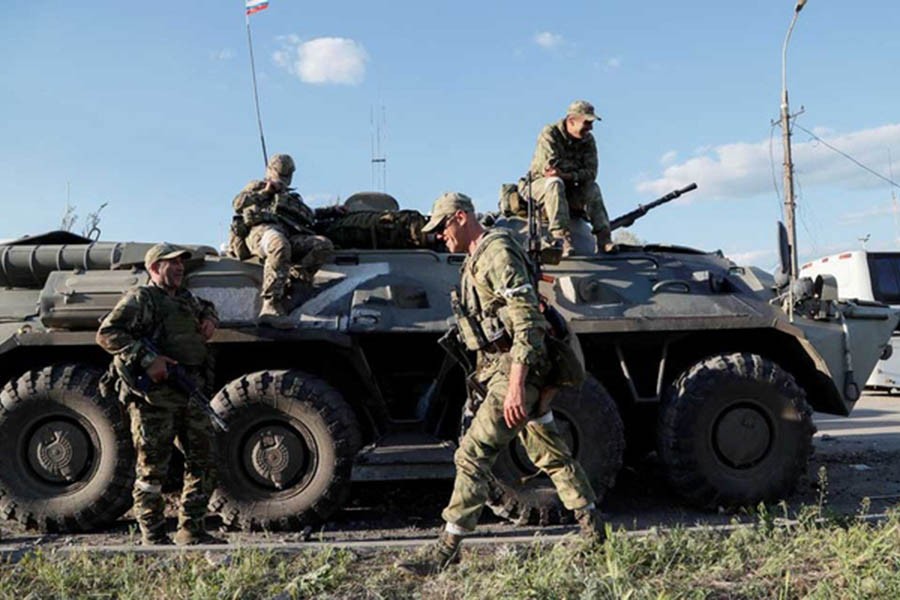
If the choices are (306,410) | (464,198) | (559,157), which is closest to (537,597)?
(464,198)

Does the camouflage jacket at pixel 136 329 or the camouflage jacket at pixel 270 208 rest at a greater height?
the camouflage jacket at pixel 270 208

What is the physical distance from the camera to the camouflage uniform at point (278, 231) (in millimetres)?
5715

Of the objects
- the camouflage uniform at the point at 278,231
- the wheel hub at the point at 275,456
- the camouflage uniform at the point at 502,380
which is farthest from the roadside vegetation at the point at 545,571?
the camouflage uniform at the point at 278,231

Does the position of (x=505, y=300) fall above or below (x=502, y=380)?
above

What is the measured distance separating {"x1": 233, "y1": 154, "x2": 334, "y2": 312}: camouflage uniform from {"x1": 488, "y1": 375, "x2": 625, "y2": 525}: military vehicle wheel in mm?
1966

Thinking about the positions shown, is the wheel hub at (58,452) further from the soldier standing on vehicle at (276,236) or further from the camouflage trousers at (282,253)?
the camouflage trousers at (282,253)

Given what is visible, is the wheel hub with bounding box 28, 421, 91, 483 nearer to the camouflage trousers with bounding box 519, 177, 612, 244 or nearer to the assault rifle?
the assault rifle

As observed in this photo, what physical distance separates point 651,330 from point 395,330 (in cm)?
181

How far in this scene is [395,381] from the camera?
20.5 feet

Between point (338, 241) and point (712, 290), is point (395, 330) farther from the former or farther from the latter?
point (712, 290)

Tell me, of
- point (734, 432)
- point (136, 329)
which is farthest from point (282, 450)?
point (734, 432)

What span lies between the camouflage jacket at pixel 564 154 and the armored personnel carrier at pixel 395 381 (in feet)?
→ 2.88

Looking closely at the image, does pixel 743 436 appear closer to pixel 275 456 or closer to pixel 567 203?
pixel 567 203

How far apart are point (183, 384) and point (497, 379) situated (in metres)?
1.98
